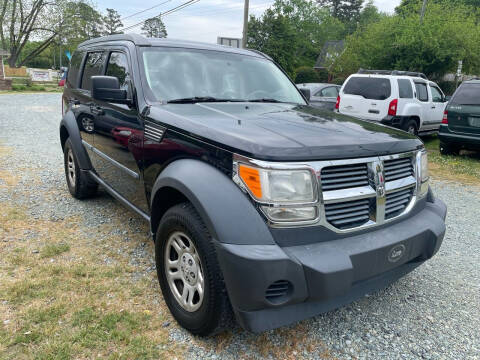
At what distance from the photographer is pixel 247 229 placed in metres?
2.00

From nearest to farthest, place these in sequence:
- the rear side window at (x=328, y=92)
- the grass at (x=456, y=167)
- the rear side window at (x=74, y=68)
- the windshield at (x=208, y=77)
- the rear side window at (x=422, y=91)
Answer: the windshield at (x=208, y=77) < the rear side window at (x=74, y=68) < the grass at (x=456, y=167) < the rear side window at (x=422, y=91) < the rear side window at (x=328, y=92)

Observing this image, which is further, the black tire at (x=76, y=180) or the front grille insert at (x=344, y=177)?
the black tire at (x=76, y=180)

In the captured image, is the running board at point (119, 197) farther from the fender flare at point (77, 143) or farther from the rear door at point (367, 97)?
the rear door at point (367, 97)

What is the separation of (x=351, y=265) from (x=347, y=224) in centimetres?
26

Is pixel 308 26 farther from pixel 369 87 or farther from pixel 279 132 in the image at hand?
pixel 279 132

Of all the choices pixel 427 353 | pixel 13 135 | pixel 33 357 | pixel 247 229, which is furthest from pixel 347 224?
pixel 13 135

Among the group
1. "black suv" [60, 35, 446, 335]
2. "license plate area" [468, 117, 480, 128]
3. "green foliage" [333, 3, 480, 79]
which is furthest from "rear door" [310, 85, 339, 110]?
"black suv" [60, 35, 446, 335]

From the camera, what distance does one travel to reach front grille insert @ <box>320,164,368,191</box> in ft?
6.97

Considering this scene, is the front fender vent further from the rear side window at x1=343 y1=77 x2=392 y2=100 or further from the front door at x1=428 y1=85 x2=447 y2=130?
the front door at x1=428 y1=85 x2=447 y2=130

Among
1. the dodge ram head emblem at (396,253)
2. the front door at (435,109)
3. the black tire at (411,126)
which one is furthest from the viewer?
the front door at (435,109)

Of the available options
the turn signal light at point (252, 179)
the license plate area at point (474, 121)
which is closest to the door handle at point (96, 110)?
the turn signal light at point (252, 179)

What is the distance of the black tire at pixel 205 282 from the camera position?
2127 millimetres

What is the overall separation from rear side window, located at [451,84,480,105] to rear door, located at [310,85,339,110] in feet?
11.8

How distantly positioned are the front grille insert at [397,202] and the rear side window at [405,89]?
826cm
